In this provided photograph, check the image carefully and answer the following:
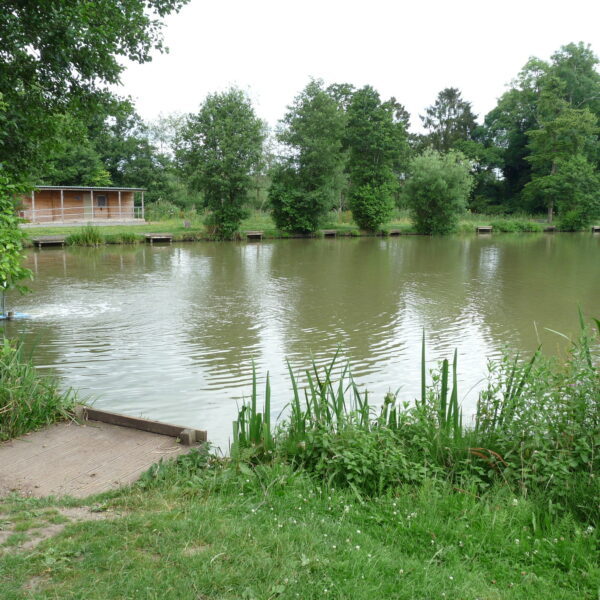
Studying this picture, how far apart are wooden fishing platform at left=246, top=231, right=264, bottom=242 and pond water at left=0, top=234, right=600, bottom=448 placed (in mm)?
12853

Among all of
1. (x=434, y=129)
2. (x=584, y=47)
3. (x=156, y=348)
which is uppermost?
(x=584, y=47)

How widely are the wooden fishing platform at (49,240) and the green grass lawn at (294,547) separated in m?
30.5

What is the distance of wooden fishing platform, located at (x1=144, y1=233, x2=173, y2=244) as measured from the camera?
3538 centimetres

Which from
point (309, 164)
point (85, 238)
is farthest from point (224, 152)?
point (85, 238)

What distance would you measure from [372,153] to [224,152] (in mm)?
13768

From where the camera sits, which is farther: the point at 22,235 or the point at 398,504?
the point at 22,235

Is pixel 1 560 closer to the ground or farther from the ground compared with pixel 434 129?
closer to the ground

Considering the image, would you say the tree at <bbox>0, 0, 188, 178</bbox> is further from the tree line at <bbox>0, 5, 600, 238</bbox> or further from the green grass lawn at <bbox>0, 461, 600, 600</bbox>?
the green grass lawn at <bbox>0, 461, 600, 600</bbox>

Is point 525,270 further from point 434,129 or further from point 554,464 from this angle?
point 434,129

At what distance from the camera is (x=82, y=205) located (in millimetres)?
44188

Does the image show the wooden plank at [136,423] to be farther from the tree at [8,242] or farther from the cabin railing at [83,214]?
the cabin railing at [83,214]

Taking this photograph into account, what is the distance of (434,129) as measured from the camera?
69.8 metres

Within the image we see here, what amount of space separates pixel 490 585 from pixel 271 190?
39.7 m

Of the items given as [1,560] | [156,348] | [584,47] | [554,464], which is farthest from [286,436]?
[584,47]
